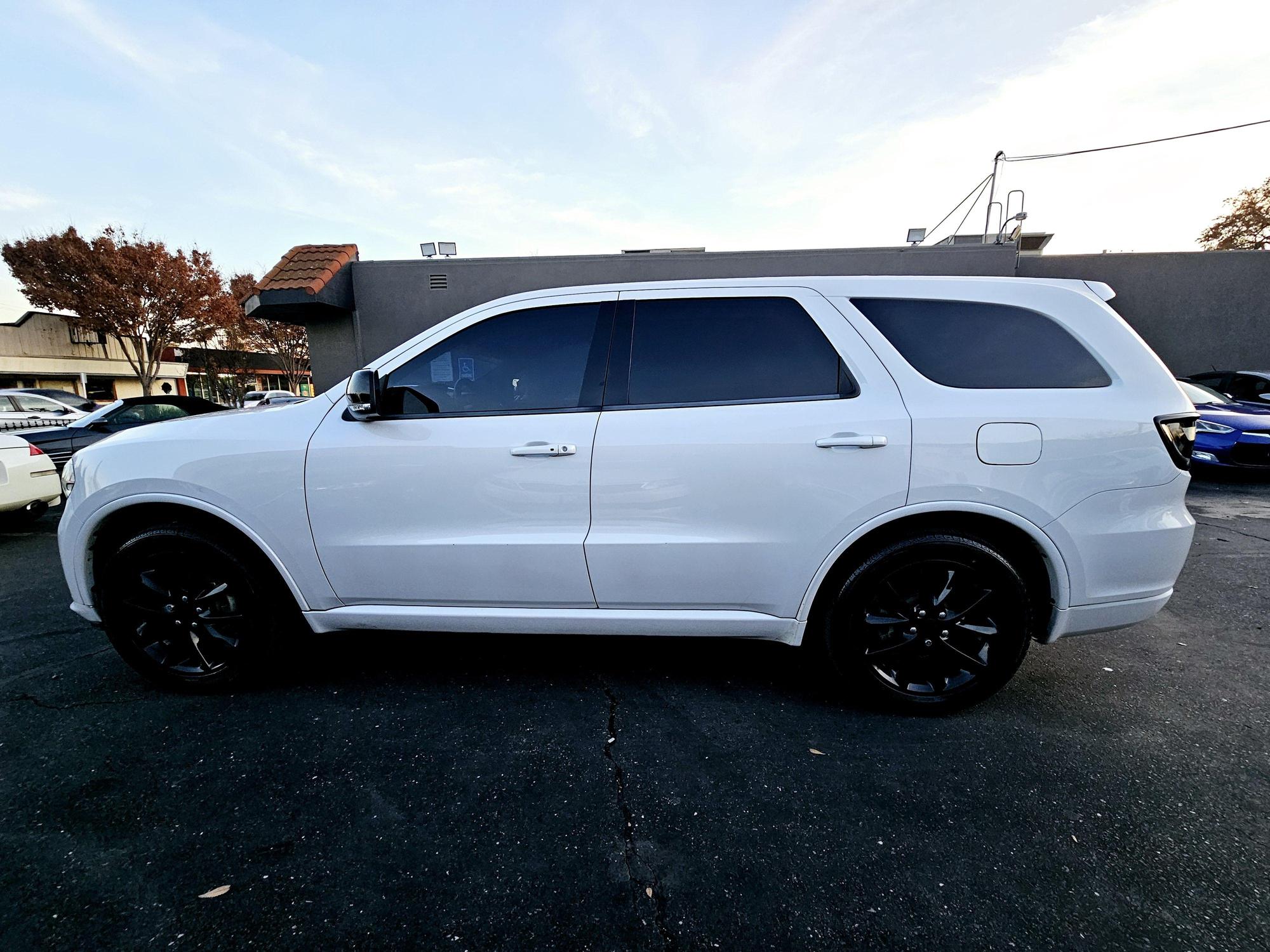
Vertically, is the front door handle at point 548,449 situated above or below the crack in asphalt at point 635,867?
above

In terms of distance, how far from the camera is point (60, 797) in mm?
1951

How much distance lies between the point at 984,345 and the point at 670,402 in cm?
133

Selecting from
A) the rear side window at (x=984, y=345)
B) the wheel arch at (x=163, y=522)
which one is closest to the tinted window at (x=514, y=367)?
the wheel arch at (x=163, y=522)

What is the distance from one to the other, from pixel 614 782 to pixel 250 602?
1882 millimetres

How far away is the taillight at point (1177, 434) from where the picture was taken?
2094 millimetres

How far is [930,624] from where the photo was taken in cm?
228

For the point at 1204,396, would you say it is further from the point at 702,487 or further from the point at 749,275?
the point at 702,487

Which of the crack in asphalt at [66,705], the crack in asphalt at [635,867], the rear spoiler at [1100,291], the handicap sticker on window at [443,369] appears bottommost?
the crack in asphalt at [635,867]

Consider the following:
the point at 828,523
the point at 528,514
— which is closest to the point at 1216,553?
the point at 828,523

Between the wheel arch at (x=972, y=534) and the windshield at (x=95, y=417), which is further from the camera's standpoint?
the windshield at (x=95, y=417)

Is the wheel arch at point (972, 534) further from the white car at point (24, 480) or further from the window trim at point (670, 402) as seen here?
the white car at point (24, 480)

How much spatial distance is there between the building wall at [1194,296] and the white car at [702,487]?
453 inches

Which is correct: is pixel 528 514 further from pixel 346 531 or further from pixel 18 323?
pixel 18 323

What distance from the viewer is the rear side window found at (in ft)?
7.18
